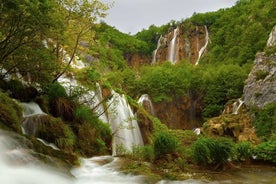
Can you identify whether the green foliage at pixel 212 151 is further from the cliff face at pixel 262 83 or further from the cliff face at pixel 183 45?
the cliff face at pixel 183 45

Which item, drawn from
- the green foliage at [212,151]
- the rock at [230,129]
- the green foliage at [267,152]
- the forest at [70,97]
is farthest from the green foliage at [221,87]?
the green foliage at [212,151]

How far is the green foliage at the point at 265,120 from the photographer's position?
24406 mm

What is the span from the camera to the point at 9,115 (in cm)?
948

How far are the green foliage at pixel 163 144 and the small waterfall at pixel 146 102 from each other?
87.1 feet

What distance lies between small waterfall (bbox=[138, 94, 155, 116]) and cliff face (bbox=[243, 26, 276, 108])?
1088 centimetres

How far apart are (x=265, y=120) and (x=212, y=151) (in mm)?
17230

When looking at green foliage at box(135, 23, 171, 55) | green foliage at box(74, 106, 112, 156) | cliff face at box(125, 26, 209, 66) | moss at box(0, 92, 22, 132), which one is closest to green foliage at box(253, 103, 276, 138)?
green foliage at box(74, 106, 112, 156)

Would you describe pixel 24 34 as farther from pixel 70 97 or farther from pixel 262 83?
pixel 262 83

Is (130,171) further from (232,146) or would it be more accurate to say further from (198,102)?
(198,102)

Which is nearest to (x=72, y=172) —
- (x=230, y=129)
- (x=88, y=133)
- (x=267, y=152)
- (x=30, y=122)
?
(x=30, y=122)

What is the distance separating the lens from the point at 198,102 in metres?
39.9

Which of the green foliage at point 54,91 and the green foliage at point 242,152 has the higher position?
the green foliage at point 54,91

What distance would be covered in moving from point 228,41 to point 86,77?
40429 millimetres

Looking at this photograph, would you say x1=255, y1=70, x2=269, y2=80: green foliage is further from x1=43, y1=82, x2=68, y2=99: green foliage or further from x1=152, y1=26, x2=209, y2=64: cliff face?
x1=152, y1=26, x2=209, y2=64: cliff face
